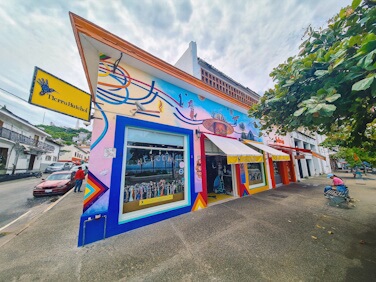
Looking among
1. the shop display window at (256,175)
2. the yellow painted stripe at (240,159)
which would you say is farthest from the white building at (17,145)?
the shop display window at (256,175)

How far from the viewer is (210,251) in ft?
11.0

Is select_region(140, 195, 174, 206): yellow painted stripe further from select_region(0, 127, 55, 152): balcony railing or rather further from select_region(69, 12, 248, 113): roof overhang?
select_region(0, 127, 55, 152): balcony railing

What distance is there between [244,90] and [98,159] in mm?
11562

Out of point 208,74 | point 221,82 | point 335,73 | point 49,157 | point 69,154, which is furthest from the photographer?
point 69,154

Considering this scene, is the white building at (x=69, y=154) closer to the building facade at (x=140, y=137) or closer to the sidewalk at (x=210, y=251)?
the sidewalk at (x=210, y=251)

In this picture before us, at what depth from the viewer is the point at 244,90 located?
11.4 metres

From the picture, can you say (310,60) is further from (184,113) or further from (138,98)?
(138,98)

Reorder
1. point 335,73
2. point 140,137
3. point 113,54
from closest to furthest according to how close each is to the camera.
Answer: point 335,73, point 113,54, point 140,137

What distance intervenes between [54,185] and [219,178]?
1151 cm

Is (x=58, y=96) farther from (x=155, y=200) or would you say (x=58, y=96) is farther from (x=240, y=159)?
(x=240, y=159)

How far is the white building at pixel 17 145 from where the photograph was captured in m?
17.8

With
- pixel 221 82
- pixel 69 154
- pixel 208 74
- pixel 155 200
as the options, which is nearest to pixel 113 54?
pixel 155 200

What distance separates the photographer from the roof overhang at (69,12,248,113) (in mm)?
4082

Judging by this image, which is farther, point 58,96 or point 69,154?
point 69,154
